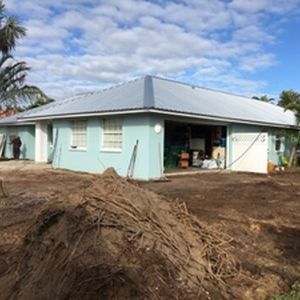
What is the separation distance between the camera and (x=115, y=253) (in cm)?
449

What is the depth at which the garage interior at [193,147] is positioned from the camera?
2191 centimetres

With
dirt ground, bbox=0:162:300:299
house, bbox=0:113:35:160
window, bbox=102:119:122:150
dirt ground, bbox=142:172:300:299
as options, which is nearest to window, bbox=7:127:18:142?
house, bbox=0:113:35:160

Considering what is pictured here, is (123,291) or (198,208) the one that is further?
(198,208)

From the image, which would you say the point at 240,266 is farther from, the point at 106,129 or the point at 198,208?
the point at 106,129

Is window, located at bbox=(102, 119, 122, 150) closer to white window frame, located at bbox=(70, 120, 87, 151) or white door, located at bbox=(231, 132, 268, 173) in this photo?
white window frame, located at bbox=(70, 120, 87, 151)

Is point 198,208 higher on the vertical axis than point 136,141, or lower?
lower

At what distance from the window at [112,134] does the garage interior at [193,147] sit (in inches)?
166

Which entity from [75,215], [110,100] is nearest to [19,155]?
[110,100]

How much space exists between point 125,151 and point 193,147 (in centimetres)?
802

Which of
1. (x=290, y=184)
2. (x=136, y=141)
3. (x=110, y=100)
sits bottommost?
(x=290, y=184)

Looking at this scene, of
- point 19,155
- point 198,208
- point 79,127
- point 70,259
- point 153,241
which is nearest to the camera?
point 70,259

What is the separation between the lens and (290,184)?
16266 millimetres

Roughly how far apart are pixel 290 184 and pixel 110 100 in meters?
8.98

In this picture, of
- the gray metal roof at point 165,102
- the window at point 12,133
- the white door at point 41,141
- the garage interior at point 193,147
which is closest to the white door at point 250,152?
the garage interior at point 193,147
